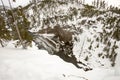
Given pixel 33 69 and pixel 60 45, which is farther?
pixel 60 45

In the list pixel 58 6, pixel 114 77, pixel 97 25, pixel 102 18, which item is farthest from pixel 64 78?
pixel 58 6

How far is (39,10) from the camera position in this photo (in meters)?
96.4

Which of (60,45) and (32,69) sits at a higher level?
(32,69)

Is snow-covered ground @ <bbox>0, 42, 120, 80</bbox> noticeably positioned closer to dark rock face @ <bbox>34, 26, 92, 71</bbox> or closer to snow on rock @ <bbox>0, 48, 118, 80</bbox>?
snow on rock @ <bbox>0, 48, 118, 80</bbox>

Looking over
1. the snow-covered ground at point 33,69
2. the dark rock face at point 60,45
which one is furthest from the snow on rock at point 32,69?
the dark rock face at point 60,45

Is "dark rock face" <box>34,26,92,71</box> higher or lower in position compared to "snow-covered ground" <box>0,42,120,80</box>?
lower

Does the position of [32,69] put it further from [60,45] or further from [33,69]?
[60,45]

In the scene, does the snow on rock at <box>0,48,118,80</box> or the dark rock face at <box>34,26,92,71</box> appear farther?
the dark rock face at <box>34,26,92,71</box>

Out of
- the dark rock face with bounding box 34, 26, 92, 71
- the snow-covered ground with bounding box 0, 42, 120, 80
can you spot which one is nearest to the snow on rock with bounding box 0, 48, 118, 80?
the snow-covered ground with bounding box 0, 42, 120, 80

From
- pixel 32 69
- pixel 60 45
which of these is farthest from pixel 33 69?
pixel 60 45

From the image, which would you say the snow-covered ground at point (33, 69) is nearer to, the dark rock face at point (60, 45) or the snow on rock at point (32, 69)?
the snow on rock at point (32, 69)

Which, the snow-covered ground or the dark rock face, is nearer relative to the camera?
the snow-covered ground

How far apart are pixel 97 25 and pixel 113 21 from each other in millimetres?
4764

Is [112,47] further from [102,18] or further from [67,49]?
[102,18]
